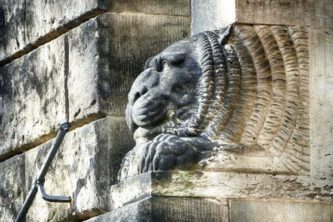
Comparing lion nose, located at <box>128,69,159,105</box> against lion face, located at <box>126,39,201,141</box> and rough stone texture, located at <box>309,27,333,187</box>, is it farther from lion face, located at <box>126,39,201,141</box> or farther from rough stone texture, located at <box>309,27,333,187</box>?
rough stone texture, located at <box>309,27,333,187</box>

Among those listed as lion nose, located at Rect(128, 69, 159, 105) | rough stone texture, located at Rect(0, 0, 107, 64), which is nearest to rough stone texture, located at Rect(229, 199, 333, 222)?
lion nose, located at Rect(128, 69, 159, 105)

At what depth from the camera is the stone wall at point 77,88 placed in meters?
13.9

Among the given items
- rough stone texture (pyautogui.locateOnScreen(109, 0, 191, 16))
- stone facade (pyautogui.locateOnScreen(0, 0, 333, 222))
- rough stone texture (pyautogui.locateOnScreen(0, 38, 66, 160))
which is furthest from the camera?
rough stone texture (pyautogui.locateOnScreen(0, 38, 66, 160))

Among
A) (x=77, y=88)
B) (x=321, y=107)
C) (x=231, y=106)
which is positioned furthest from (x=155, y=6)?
(x=321, y=107)

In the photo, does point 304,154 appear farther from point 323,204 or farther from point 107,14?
point 107,14

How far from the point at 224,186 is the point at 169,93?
638 mm

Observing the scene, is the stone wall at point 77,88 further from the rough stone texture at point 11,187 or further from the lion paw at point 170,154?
the lion paw at point 170,154

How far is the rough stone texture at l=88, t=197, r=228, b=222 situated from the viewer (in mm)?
12712

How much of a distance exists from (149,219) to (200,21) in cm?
139

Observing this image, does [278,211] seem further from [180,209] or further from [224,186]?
[180,209]

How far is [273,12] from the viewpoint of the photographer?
13102 millimetres

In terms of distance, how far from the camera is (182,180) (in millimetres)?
12773

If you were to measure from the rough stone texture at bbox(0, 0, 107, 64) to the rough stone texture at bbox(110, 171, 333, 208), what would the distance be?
1562 mm

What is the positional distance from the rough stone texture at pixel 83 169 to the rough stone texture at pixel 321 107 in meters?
1.32
